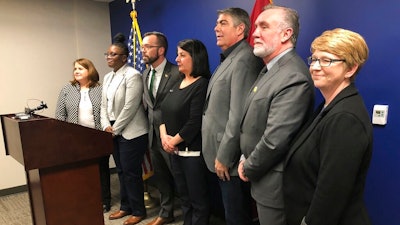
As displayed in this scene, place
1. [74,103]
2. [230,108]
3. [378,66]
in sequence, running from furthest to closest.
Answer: [74,103] → [230,108] → [378,66]

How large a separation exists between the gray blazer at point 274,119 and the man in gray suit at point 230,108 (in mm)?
181

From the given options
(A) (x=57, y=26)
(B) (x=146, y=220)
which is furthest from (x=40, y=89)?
(B) (x=146, y=220)

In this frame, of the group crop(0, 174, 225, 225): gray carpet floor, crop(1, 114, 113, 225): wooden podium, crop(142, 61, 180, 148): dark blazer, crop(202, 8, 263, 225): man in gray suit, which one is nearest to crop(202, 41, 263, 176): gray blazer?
crop(202, 8, 263, 225): man in gray suit

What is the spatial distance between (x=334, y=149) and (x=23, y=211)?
10.3 ft

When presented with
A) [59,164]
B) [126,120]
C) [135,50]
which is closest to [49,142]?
[59,164]

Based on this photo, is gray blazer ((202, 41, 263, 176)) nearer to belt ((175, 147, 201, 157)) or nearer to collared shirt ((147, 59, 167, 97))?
belt ((175, 147, 201, 157))

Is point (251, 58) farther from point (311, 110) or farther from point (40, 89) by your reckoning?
point (40, 89)

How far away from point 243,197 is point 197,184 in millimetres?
410

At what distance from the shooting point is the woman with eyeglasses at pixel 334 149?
1.04m

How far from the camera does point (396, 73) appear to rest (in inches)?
60.5

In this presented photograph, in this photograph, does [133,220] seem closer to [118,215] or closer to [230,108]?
[118,215]

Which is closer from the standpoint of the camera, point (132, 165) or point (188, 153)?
point (188, 153)

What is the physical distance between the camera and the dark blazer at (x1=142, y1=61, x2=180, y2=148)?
2385mm

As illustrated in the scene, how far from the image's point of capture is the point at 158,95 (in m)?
2.41
